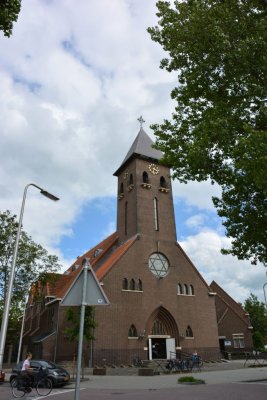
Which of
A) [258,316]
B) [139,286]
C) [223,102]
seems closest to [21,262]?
[139,286]

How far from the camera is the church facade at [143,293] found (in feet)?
104

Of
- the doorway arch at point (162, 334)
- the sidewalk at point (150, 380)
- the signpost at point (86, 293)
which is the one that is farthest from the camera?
the doorway arch at point (162, 334)

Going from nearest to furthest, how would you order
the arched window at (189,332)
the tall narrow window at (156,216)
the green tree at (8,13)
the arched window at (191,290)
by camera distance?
the green tree at (8,13)
the arched window at (189,332)
the arched window at (191,290)
the tall narrow window at (156,216)

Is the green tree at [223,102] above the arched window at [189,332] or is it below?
above

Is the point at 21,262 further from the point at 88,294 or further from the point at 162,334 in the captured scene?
the point at 88,294

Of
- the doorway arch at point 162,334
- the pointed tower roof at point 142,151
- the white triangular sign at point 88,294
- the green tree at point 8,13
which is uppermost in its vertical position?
the pointed tower roof at point 142,151

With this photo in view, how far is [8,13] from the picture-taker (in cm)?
721

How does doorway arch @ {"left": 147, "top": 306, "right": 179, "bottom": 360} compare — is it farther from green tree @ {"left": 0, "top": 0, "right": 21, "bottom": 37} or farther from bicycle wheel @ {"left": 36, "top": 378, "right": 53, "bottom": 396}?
green tree @ {"left": 0, "top": 0, "right": 21, "bottom": 37}

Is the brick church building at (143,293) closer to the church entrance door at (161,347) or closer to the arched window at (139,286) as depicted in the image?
the church entrance door at (161,347)

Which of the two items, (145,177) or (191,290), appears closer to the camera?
(191,290)

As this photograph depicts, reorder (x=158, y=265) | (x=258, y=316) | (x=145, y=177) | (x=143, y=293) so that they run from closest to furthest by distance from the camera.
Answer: (x=143, y=293) < (x=158, y=265) < (x=145, y=177) < (x=258, y=316)

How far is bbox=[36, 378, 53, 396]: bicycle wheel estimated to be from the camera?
1394 cm

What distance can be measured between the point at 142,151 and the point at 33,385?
31.4m

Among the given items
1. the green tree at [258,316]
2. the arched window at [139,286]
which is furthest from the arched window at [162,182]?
the green tree at [258,316]
